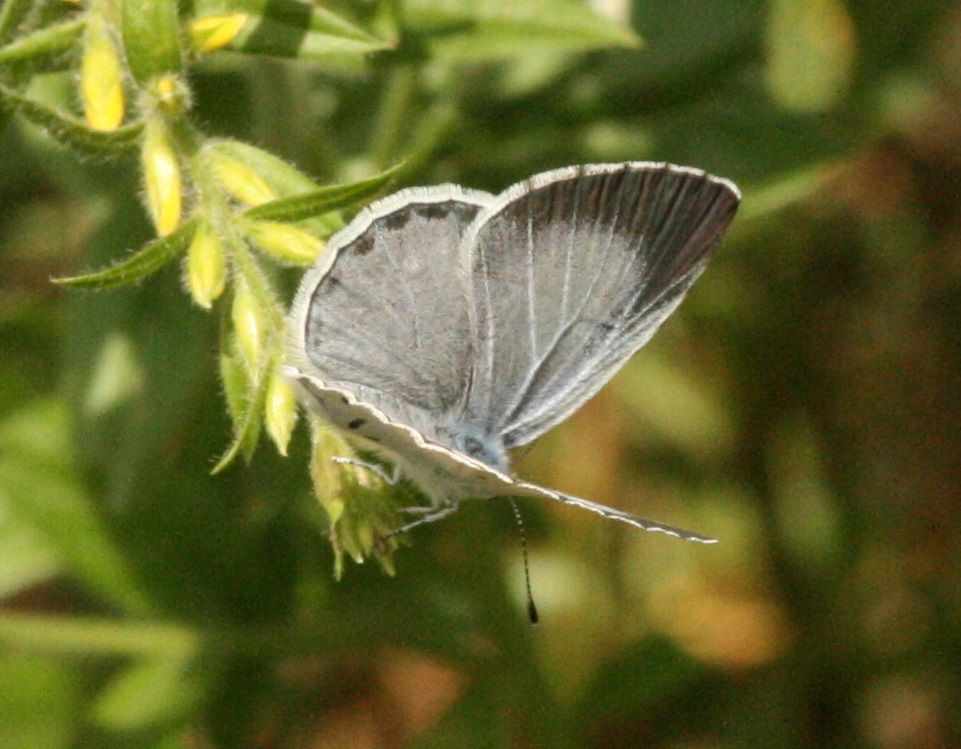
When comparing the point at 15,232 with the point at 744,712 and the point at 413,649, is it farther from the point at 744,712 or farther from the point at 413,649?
the point at 744,712

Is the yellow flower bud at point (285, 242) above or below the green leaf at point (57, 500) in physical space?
above

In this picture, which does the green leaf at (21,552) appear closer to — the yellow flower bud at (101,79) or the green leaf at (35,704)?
the green leaf at (35,704)

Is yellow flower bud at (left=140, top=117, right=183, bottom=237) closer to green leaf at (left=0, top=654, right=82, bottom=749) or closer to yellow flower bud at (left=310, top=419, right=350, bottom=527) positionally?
yellow flower bud at (left=310, top=419, right=350, bottom=527)

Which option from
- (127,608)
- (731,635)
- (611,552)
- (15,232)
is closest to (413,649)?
(127,608)

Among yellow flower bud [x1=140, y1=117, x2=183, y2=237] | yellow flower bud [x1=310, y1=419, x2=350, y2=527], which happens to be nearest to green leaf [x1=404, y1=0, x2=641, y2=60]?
yellow flower bud [x1=140, y1=117, x2=183, y2=237]

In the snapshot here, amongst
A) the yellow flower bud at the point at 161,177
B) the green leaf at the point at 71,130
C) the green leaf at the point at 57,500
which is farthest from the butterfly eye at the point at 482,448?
the green leaf at the point at 57,500

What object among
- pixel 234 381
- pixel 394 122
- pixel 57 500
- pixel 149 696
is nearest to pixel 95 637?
pixel 149 696

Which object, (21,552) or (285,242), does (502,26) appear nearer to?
(285,242)
